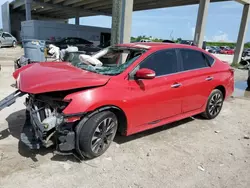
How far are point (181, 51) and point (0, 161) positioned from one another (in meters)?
3.42

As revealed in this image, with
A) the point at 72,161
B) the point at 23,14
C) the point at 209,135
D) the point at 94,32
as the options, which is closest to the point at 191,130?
the point at 209,135

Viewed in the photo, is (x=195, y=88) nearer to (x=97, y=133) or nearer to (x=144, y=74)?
(x=144, y=74)

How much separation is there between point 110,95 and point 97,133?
1.84 feet

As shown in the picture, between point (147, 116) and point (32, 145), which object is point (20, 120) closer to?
point (32, 145)

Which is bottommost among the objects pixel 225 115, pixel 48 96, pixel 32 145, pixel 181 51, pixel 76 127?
pixel 225 115

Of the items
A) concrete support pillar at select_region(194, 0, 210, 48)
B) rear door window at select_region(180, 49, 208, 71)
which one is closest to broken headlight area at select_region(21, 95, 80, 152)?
rear door window at select_region(180, 49, 208, 71)

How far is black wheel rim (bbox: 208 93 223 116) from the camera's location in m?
4.87

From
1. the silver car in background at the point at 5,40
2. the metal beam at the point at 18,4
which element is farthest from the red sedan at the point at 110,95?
the metal beam at the point at 18,4

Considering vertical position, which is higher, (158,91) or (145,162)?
(158,91)

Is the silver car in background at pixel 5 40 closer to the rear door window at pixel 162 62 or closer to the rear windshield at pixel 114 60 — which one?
the rear windshield at pixel 114 60

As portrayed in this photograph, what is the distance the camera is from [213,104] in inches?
194

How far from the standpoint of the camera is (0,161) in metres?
3.00

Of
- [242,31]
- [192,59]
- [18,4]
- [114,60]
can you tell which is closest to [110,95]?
[114,60]

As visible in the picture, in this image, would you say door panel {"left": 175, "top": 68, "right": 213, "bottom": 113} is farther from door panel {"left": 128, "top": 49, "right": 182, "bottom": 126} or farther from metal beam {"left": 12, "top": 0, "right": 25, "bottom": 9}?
metal beam {"left": 12, "top": 0, "right": 25, "bottom": 9}
